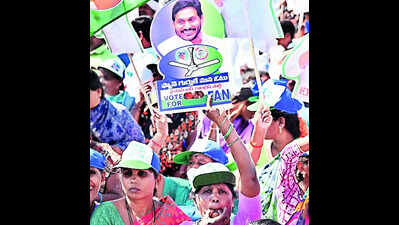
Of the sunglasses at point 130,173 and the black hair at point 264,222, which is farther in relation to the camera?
the sunglasses at point 130,173

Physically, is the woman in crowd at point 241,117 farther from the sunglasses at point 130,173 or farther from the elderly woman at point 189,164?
the sunglasses at point 130,173

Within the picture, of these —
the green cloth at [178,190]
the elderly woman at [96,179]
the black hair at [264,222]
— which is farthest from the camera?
the elderly woman at [96,179]

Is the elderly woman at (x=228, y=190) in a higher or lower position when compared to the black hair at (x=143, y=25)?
lower

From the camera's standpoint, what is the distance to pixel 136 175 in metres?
4.09

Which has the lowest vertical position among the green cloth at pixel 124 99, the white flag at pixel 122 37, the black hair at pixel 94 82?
the green cloth at pixel 124 99

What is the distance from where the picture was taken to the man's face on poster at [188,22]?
4.08m

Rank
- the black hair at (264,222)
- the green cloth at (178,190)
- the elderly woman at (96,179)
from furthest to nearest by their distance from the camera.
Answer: the elderly woman at (96,179)
the green cloth at (178,190)
the black hair at (264,222)

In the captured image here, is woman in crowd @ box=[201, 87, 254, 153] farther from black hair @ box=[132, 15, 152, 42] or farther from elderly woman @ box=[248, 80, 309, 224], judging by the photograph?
black hair @ box=[132, 15, 152, 42]

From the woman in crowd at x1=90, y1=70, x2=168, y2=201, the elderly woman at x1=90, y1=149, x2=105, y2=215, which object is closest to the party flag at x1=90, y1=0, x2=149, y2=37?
the woman in crowd at x1=90, y1=70, x2=168, y2=201

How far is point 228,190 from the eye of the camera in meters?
3.97

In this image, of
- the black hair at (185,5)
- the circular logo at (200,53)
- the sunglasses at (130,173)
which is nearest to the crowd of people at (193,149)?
the sunglasses at (130,173)

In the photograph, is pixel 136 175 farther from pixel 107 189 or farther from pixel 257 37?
pixel 257 37

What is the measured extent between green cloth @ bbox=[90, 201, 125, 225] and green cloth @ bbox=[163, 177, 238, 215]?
36 centimetres

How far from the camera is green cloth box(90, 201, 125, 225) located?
4.11m
